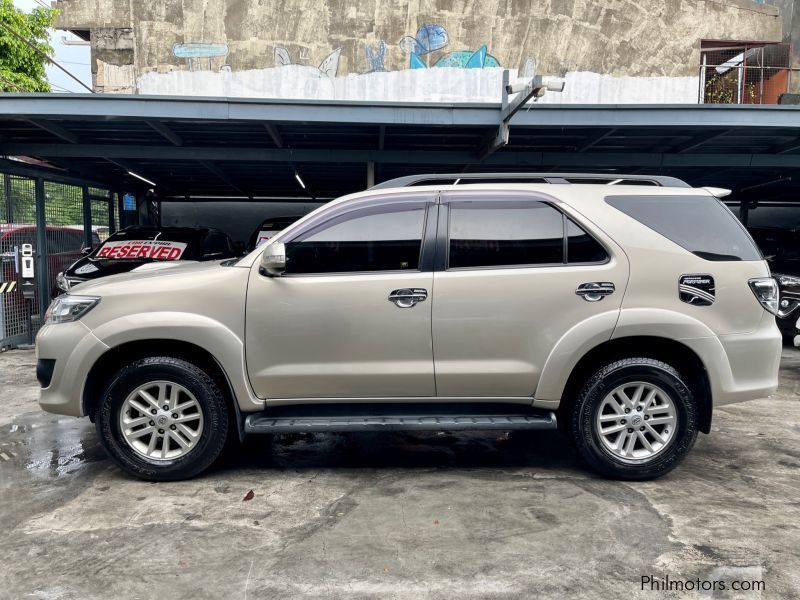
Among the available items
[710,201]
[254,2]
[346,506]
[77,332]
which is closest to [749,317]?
[710,201]

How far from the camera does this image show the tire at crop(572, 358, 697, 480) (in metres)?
4.17

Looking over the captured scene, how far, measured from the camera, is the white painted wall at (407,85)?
18.4 m

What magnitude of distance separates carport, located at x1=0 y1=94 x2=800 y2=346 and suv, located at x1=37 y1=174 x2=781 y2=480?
4287 mm

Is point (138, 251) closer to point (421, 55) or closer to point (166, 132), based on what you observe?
point (166, 132)

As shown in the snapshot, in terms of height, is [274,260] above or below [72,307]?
above

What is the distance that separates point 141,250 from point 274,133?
8.76 ft

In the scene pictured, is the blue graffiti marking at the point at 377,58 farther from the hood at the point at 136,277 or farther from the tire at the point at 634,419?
the tire at the point at 634,419

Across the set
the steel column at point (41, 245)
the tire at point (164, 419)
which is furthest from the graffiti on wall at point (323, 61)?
the tire at point (164, 419)

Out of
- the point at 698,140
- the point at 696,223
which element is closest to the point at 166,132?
the point at 696,223

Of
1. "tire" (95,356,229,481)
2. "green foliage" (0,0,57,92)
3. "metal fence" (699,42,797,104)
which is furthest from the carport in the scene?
"green foliage" (0,0,57,92)

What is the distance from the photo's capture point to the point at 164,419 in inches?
165

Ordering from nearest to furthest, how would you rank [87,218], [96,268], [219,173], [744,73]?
[96,268], [87,218], [219,173], [744,73]

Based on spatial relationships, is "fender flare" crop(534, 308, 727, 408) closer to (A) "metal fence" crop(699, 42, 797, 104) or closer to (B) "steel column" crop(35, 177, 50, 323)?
(B) "steel column" crop(35, 177, 50, 323)

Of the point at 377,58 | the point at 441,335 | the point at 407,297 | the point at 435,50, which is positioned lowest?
the point at 441,335
